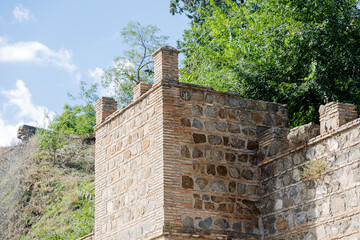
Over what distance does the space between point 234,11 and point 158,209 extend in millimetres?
11418

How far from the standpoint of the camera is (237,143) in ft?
34.0

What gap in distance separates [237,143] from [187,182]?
1297 millimetres

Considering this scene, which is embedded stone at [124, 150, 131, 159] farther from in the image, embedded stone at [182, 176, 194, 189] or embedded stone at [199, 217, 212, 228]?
embedded stone at [199, 217, 212, 228]

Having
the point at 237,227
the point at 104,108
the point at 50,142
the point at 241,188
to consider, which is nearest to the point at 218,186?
the point at 241,188

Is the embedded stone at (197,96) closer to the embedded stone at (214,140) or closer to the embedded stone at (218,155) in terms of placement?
the embedded stone at (214,140)

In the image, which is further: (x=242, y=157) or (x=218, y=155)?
(x=242, y=157)

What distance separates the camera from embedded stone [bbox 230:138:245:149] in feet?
33.9

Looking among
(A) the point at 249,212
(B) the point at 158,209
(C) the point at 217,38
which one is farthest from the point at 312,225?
(C) the point at 217,38

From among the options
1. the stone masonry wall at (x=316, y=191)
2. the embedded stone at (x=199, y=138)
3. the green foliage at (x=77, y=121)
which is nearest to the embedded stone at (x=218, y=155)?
the embedded stone at (x=199, y=138)

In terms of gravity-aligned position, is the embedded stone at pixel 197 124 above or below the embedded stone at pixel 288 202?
above

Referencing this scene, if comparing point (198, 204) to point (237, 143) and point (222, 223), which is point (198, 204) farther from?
point (237, 143)

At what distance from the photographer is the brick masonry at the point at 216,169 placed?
28.9 feet

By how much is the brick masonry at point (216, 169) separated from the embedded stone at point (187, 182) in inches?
0.6

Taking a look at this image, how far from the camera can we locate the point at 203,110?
403 inches
